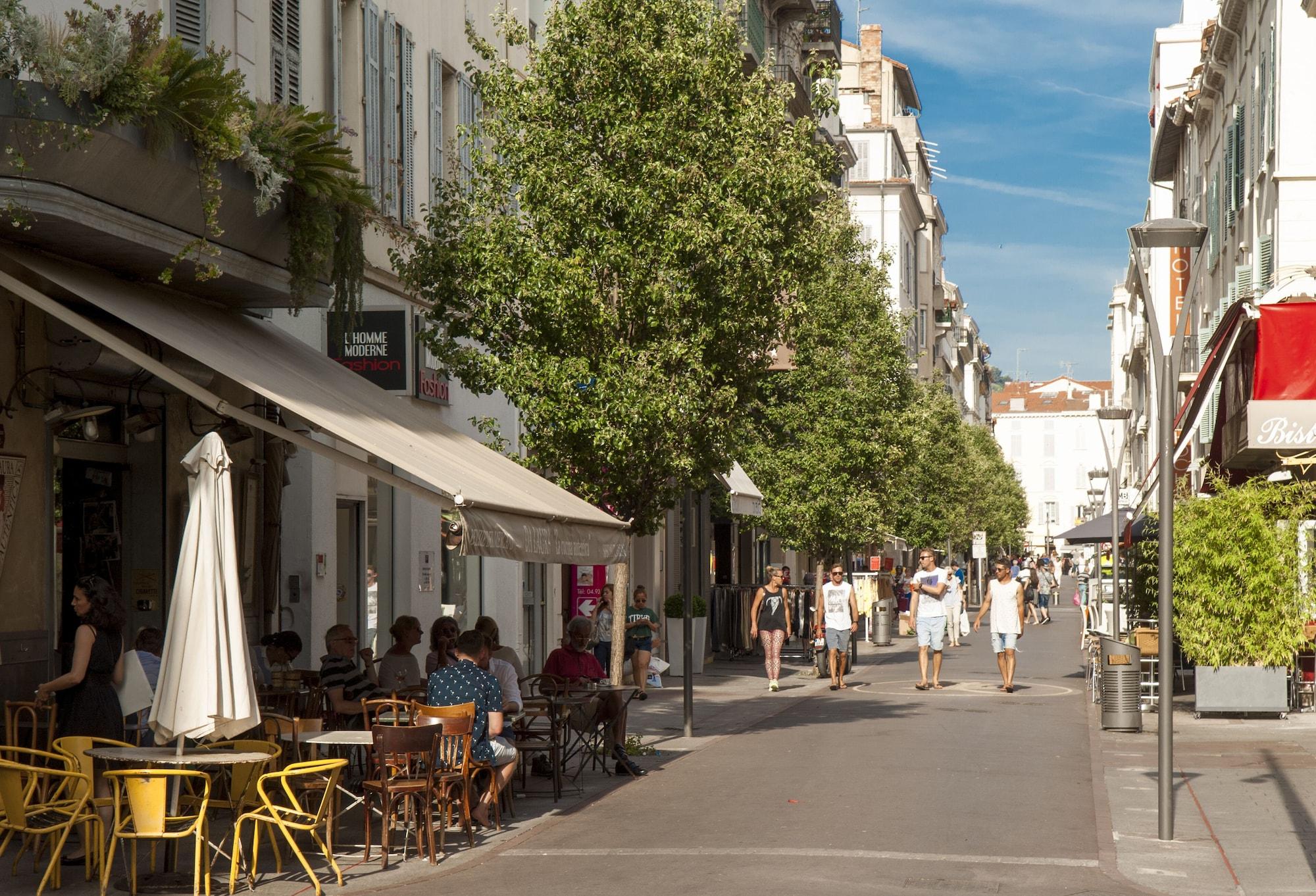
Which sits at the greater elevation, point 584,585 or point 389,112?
point 389,112

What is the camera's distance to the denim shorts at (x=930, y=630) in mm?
24406

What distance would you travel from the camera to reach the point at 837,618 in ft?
80.8

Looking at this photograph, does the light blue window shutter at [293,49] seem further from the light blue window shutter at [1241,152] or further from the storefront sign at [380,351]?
the light blue window shutter at [1241,152]

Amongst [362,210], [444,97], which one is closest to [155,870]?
[362,210]

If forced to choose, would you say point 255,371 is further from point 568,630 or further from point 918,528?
point 918,528

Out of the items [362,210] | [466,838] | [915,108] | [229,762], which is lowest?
[466,838]

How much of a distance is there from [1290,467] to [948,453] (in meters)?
30.0

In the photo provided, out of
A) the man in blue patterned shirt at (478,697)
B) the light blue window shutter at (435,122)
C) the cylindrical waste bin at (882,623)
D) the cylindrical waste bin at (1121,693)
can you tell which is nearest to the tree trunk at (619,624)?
the man in blue patterned shirt at (478,697)

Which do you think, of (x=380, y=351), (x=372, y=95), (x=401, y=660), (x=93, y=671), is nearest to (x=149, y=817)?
(x=93, y=671)

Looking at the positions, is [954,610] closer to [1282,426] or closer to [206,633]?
[1282,426]

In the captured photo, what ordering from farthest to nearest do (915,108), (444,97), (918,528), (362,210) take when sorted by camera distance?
(915,108), (918,528), (444,97), (362,210)

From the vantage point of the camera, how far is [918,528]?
4828cm

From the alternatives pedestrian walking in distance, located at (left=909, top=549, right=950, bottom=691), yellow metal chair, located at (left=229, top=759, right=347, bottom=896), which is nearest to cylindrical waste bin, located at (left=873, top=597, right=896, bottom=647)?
pedestrian walking in distance, located at (left=909, top=549, right=950, bottom=691)

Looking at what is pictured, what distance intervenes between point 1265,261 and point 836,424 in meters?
8.30
